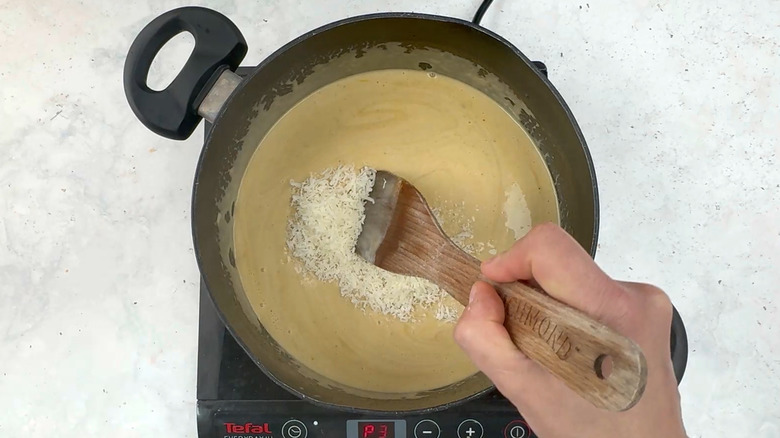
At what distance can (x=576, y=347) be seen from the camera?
0.34 meters

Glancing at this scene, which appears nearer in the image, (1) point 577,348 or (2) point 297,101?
(1) point 577,348

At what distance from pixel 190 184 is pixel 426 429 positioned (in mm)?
365

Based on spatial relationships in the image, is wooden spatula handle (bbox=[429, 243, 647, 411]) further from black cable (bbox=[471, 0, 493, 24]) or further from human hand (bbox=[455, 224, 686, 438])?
black cable (bbox=[471, 0, 493, 24])

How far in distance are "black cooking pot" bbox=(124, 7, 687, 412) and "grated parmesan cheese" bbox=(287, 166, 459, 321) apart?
0.26 feet

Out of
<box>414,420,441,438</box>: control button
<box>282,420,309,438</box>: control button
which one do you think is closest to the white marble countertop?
<box>282,420,309,438</box>: control button

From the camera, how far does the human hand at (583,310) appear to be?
40cm

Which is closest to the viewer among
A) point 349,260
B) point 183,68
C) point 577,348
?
point 577,348

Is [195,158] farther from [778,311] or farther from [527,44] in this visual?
[778,311]

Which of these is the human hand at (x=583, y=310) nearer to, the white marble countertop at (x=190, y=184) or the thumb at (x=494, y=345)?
the thumb at (x=494, y=345)

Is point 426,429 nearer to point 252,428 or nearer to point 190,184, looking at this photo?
point 252,428

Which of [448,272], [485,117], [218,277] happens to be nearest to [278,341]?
[218,277]

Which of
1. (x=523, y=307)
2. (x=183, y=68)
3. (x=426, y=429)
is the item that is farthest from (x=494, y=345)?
(x=183, y=68)

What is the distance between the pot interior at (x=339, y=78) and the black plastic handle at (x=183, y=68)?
3 cm

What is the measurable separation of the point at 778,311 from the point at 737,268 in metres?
0.06
